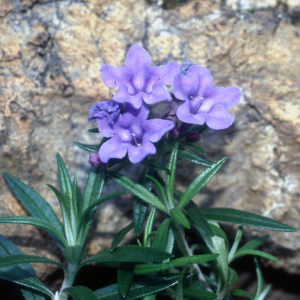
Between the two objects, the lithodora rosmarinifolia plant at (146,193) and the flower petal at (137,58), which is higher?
the flower petal at (137,58)

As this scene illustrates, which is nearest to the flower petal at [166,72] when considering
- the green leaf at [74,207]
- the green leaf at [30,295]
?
the green leaf at [74,207]

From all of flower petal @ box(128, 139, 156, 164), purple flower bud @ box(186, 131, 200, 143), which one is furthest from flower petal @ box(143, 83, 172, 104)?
purple flower bud @ box(186, 131, 200, 143)

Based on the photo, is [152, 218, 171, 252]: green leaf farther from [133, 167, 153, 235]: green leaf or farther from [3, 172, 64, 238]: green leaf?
[3, 172, 64, 238]: green leaf

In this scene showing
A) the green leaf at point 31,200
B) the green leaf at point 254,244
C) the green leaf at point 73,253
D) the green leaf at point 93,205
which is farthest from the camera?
the green leaf at point 254,244

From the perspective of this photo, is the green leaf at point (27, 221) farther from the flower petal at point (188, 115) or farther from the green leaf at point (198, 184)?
the flower petal at point (188, 115)

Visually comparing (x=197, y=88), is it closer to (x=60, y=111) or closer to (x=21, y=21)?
(x=60, y=111)

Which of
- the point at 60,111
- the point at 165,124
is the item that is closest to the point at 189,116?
the point at 165,124
